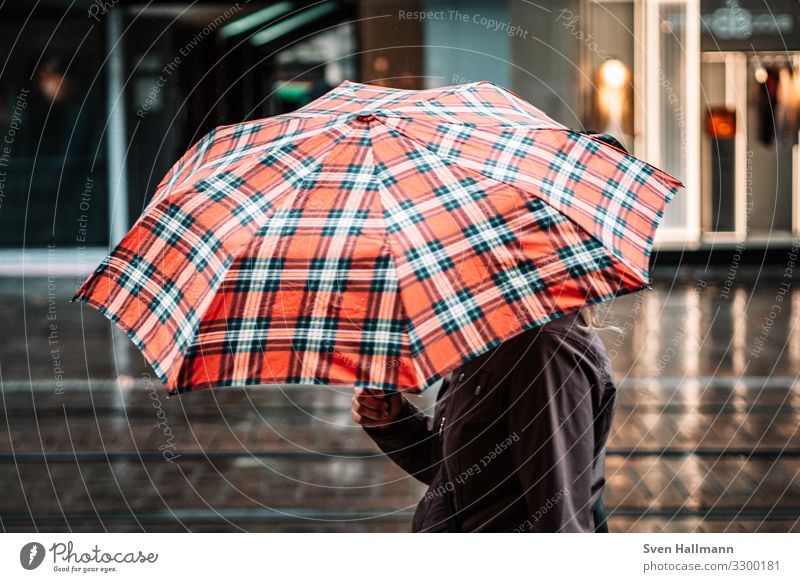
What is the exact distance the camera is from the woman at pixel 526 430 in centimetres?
171

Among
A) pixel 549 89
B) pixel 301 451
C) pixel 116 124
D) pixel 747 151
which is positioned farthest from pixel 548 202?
pixel 747 151

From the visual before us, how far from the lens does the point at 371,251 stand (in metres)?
1.59

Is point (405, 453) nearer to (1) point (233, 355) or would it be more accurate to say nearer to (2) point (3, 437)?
(1) point (233, 355)

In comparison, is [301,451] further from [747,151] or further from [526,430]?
[747,151]

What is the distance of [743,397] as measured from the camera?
651 cm

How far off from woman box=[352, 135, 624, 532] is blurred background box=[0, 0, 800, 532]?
4.76ft

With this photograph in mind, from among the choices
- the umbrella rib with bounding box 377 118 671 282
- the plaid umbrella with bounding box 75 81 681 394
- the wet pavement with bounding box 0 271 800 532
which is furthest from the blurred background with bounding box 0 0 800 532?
the umbrella rib with bounding box 377 118 671 282

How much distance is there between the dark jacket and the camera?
1.71 metres

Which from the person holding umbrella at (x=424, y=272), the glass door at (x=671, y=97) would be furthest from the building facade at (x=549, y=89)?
the person holding umbrella at (x=424, y=272)

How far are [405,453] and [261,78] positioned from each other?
2.33 meters

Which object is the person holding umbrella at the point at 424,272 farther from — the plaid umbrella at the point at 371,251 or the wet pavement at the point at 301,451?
the wet pavement at the point at 301,451

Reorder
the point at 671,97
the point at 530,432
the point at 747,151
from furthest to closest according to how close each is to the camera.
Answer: the point at 747,151 → the point at 671,97 → the point at 530,432

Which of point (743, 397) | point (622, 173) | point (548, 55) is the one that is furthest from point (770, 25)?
point (622, 173)

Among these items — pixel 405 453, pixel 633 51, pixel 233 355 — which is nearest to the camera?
pixel 233 355
